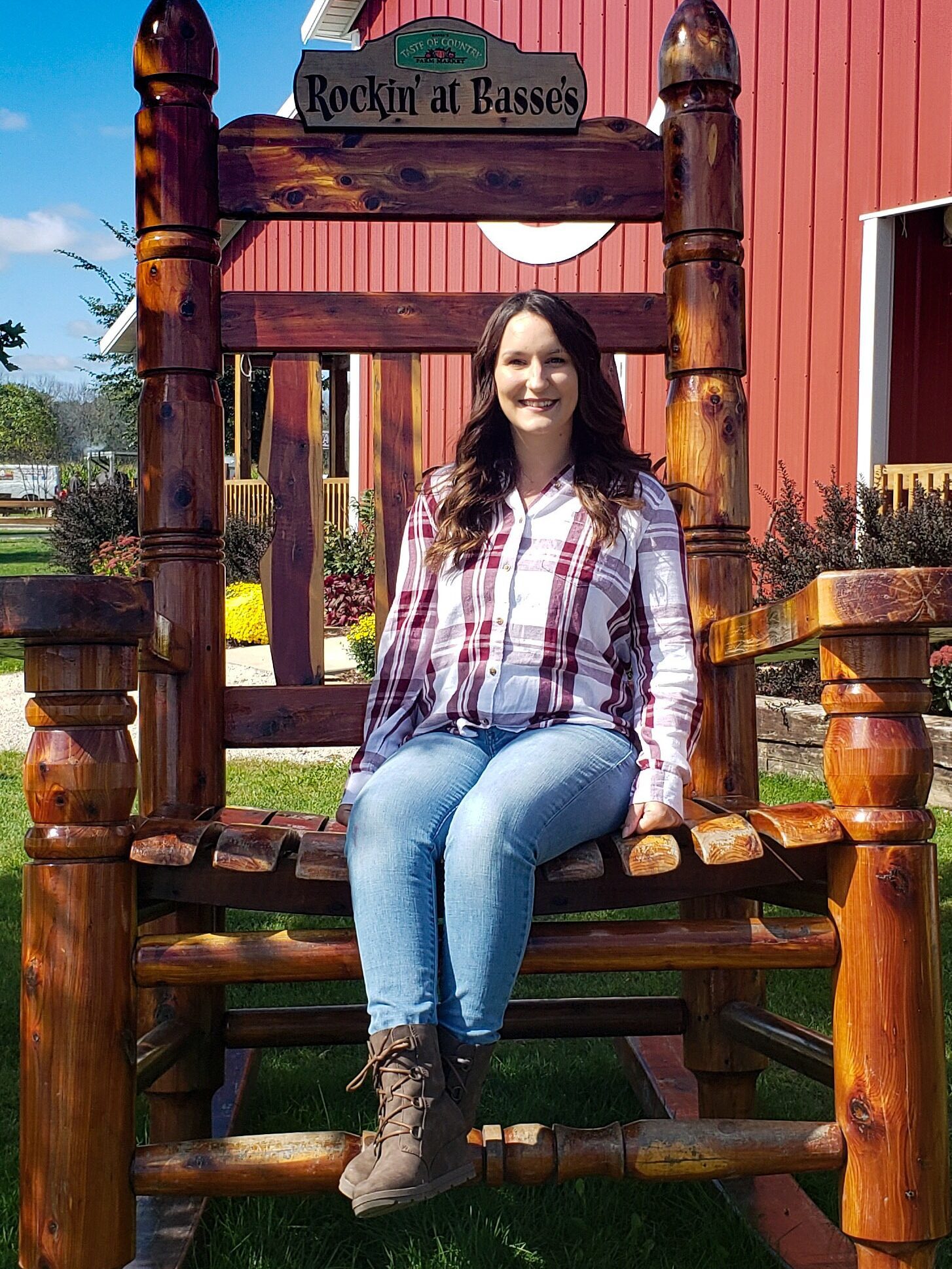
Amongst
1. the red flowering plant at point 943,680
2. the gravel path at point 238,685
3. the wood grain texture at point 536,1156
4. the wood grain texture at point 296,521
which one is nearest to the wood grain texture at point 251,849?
the wood grain texture at point 536,1156

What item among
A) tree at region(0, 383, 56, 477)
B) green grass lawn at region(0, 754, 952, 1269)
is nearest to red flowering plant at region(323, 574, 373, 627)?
green grass lawn at region(0, 754, 952, 1269)

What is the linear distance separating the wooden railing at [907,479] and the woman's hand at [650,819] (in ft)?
17.3

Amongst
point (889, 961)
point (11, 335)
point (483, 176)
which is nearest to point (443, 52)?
point (483, 176)

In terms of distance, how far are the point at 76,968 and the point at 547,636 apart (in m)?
0.84

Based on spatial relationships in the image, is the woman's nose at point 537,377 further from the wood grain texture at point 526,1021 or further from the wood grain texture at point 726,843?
the wood grain texture at point 526,1021

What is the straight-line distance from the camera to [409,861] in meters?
1.68

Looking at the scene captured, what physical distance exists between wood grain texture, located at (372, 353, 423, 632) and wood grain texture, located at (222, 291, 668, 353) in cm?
7

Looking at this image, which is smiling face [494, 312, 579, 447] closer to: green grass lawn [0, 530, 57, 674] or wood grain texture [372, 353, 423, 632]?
wood grain texture [372, 353, 423, 632]

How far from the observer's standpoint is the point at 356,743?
246 centimetres

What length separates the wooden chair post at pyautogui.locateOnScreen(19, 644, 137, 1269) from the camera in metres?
1.65

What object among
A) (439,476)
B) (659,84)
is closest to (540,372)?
(439,476)

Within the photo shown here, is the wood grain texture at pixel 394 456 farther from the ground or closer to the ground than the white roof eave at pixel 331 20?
closer to the ground

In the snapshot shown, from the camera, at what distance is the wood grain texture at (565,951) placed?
1702 millimetres

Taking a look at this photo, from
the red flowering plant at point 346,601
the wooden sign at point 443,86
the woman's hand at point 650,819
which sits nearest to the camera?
the woman's hand at point 650,819
